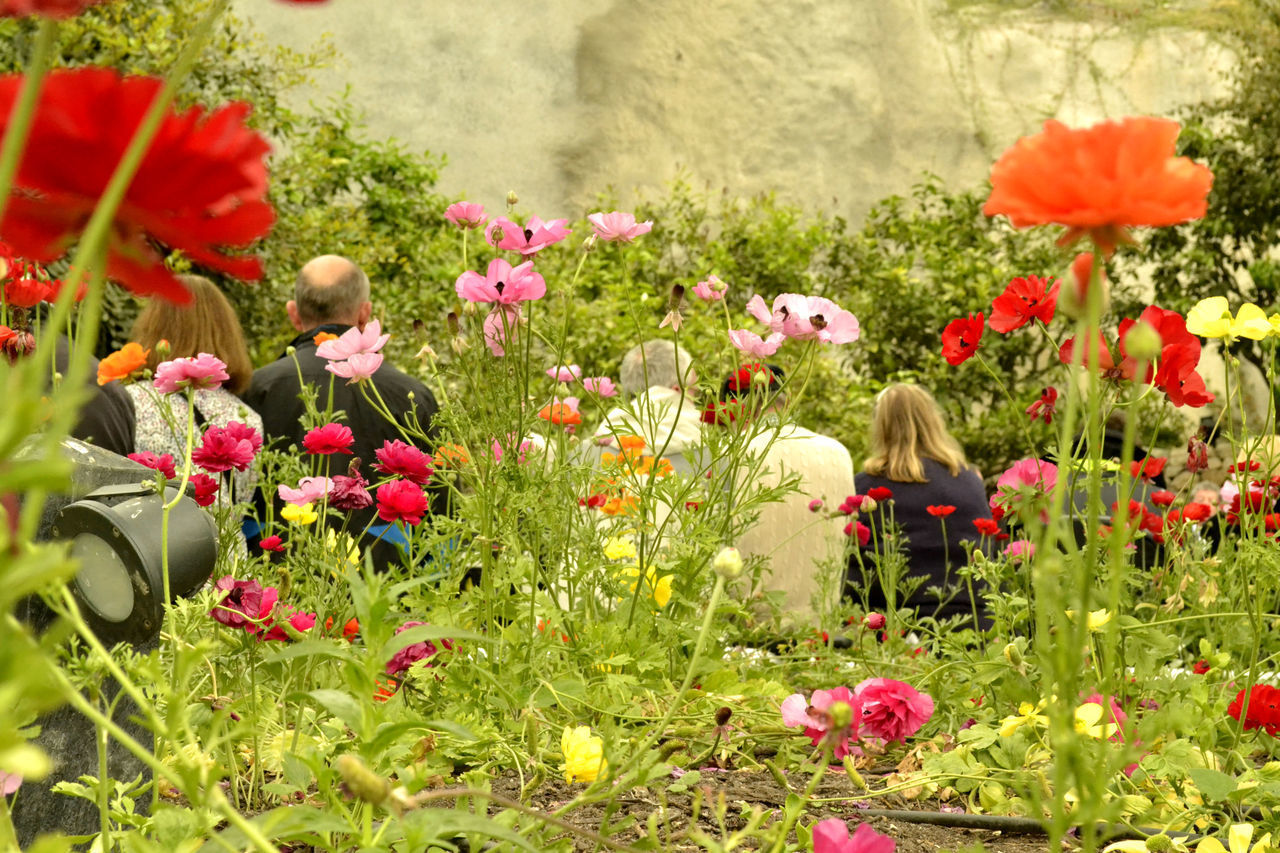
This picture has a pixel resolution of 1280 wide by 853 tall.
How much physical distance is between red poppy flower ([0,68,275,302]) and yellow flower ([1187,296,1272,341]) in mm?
1466

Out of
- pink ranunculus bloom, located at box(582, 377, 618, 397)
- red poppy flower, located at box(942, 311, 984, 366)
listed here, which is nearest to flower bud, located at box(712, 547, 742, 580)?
red poppy flower, located at box(942, 311, 984, 366)

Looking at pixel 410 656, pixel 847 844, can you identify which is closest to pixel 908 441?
pixel 410 656

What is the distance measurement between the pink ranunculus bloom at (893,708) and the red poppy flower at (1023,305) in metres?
0.50

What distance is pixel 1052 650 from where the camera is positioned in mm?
691

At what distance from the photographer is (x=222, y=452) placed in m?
2.00

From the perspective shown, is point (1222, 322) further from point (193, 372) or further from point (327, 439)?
point (193, 372)

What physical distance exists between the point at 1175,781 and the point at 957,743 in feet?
1.10

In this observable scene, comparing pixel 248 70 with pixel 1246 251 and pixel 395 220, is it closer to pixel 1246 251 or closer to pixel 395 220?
pixel 395 220

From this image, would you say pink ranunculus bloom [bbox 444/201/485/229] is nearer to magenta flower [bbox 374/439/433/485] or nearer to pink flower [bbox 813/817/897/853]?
magenta flower [bbox 374/439/433/485]

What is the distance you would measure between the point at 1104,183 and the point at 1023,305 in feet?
3.66

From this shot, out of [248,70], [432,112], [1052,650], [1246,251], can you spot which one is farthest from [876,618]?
[1246,251]

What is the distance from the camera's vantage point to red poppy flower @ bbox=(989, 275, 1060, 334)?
66.7 inches

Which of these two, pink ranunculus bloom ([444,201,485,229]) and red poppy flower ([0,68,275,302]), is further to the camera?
pink ranunculus bloom ([444,201,485,229])

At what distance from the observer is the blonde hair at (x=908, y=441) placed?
4.28 meters
